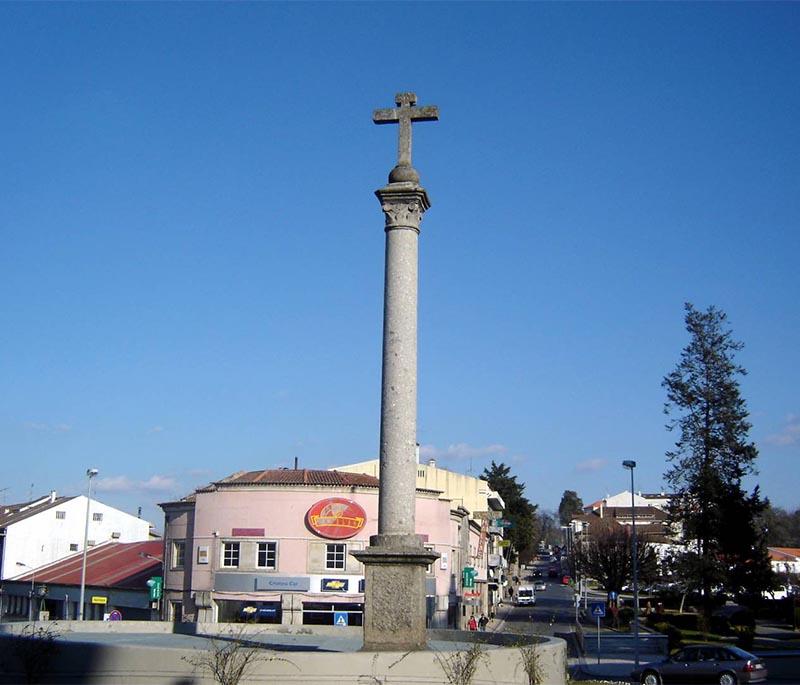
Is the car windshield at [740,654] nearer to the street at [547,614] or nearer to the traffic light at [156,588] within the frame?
the street at [547,614]

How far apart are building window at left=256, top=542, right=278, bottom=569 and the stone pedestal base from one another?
29.9m

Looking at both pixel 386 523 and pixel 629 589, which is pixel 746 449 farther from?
pixel 386 523

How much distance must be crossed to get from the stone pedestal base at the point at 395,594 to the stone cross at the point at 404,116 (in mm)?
7087

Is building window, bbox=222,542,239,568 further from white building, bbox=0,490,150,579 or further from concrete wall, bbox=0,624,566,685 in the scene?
concrete wall, bbox=0,624,566,685

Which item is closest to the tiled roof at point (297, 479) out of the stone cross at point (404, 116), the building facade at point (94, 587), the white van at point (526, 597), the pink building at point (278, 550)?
the pink building at point (278, 550)

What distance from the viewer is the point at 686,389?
5684 cm

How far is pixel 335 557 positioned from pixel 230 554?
493cm

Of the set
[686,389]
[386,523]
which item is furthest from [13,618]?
[386,523]

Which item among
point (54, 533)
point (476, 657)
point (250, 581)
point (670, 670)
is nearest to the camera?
point (476, 657)

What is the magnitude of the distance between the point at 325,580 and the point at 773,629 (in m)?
34.2

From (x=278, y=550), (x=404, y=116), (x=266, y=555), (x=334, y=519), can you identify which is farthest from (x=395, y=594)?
(x=266, y=555)

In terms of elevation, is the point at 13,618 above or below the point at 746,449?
below

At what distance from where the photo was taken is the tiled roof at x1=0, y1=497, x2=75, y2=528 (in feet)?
225

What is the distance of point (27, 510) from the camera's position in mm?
71062
